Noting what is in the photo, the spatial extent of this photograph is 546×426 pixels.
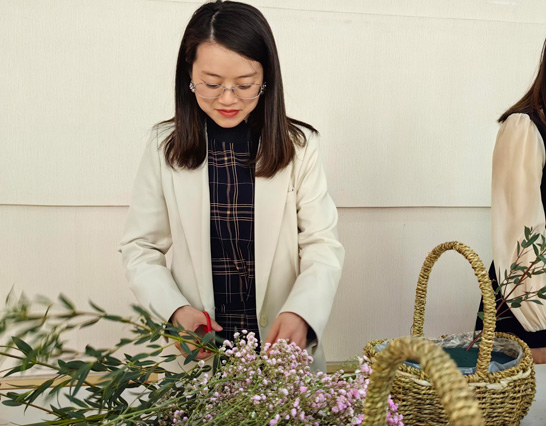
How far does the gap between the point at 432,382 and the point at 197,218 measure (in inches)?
41.9

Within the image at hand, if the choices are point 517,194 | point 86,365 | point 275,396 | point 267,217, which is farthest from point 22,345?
point 517,194

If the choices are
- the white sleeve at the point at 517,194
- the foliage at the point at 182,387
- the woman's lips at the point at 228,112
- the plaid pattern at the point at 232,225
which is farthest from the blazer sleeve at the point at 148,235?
the white sleeve at the point at 517,194

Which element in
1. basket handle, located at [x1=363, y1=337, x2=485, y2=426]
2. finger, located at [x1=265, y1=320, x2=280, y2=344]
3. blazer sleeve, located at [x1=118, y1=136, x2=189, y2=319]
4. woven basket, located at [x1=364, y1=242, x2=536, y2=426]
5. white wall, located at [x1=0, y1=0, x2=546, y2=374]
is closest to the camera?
basket handle, located at [x1=363, y1=337, x2=485, y2=426]

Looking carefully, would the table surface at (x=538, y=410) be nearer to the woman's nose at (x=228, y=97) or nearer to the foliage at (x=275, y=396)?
the foliage at (x=275, y=396)

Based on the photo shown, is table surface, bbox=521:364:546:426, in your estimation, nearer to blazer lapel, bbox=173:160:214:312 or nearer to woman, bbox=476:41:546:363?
woman, bbox=476:41:546:363

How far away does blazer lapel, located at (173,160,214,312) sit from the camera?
59.1 inches

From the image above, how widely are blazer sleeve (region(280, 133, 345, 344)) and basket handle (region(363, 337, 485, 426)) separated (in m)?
0.70

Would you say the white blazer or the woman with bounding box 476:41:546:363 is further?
the woman with bounding box 476:41:546:363

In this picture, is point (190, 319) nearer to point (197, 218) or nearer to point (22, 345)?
point (197, 218)

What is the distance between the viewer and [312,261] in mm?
1444

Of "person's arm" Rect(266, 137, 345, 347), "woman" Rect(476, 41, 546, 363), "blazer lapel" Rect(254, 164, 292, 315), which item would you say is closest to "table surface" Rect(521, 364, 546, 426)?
"person's arm" Rect(266, 137, 345, 347)

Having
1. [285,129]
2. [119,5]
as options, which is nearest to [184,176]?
[285,129]

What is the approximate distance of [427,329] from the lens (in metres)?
2.67

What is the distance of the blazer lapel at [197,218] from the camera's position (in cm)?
150
